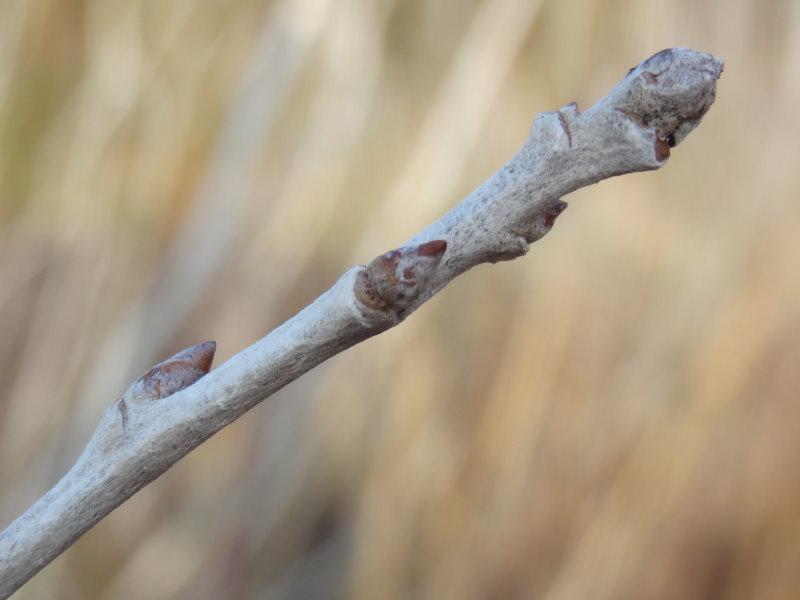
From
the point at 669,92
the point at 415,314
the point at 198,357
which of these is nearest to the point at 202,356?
the point at 198,357

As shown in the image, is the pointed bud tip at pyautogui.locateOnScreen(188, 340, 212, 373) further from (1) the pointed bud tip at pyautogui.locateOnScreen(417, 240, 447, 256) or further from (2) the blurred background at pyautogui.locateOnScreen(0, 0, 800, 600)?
(2) the blurred background at pyautogui.locateOnScreen(0, 0, 800, 600)

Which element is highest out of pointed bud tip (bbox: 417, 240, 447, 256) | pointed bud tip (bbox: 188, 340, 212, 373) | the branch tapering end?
pointed bud tip (bbox: 188, 340, 212, 373)

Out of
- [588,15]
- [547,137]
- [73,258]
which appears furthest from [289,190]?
[547,137]

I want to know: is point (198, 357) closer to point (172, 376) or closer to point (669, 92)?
point (172, 376)

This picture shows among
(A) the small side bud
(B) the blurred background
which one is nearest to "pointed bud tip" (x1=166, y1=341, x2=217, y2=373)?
(A) the small side bud

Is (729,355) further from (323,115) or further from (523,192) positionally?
(523,192)

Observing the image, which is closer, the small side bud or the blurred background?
the small side bud
